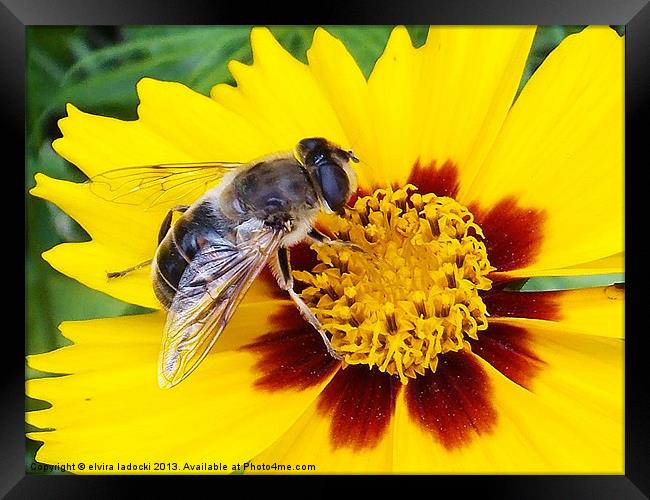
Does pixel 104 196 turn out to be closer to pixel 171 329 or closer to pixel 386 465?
pixel 171 329

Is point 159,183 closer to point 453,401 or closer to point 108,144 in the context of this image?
point 108,144

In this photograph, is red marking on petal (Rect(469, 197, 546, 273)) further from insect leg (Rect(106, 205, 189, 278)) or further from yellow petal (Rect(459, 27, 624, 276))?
insect leg (Rect(106, 205, 189, 278))

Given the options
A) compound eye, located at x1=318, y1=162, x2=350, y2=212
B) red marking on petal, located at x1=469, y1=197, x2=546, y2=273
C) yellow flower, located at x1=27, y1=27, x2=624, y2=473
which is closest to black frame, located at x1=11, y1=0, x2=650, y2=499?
yellow flower, located at x1=27, y1=27, x2=624, y2=473

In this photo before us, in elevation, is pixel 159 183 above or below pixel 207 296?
above

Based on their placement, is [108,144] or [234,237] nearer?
[234,237]

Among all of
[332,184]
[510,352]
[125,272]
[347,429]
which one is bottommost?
[347,429]

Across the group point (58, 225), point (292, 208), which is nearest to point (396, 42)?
point (292, 208)
